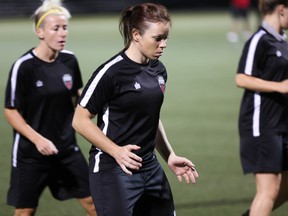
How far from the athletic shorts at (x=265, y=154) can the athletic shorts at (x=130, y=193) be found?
1429mm

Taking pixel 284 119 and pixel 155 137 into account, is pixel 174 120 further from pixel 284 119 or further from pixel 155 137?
pixel 155 137

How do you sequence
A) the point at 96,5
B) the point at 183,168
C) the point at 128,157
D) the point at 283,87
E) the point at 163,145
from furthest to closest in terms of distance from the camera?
the point at 96,5, the point at 283,87, the point at 163,145, the point at 183,168, the point at 128,157

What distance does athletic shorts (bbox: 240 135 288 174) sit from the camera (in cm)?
605

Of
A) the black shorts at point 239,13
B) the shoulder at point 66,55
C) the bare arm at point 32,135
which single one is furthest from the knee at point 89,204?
the black shorts at point 239,13

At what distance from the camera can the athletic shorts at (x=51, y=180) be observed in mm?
6156

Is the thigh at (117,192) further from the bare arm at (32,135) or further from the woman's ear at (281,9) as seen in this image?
the woman's ear at (281,9)

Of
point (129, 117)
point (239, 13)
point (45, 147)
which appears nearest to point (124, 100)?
point (129, 117)

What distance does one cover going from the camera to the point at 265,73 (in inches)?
238

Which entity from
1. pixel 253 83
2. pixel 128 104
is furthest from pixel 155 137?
pixel 253 83

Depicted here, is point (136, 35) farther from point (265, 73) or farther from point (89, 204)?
point (89, 204)

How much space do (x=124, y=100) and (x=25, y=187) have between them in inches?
73.1

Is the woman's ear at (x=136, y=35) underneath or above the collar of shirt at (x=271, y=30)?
above

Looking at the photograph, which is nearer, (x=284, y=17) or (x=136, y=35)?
(x=136, y=35)

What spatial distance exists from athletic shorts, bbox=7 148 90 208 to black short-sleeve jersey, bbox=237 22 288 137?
1.48 meters
